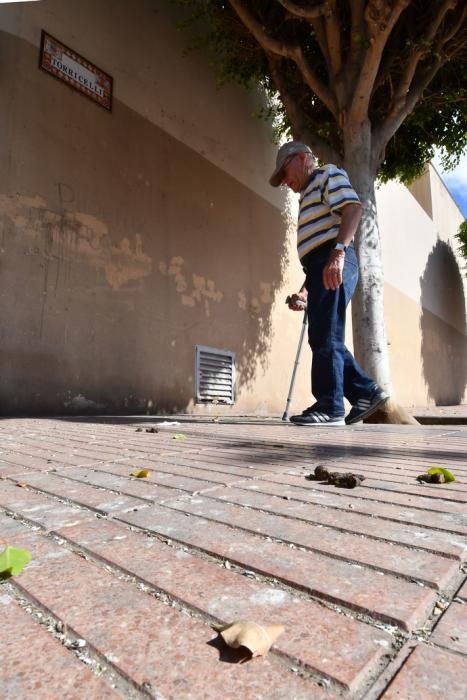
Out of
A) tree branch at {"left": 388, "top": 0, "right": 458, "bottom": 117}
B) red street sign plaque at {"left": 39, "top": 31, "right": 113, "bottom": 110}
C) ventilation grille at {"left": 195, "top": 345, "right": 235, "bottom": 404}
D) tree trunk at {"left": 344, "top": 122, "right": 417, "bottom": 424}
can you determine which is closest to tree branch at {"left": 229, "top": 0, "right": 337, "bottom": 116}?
tree trunk at {"left": 344, "top": 122, "right": 417, "bottom": 424}

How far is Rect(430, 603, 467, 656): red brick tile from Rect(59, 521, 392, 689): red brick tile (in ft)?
0.21

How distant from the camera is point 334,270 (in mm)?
3312

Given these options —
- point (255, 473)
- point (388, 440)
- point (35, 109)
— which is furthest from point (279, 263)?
point (255, 473)

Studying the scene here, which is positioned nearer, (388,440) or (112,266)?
(388,440)

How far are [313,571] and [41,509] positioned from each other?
2.35ft

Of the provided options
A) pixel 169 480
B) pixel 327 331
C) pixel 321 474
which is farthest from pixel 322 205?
pixel 169 480

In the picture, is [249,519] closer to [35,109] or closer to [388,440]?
[388,440]

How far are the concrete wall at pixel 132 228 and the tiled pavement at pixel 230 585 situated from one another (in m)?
3.71

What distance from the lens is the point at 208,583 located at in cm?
77

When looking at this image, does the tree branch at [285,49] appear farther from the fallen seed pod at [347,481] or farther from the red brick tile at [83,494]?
the red brick tile at [83,494]

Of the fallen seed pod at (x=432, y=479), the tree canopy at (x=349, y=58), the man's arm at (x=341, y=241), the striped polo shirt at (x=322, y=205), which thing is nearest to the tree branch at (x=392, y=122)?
the tree canopy at (x=349, y=58)

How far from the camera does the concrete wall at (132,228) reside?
493 centimetres

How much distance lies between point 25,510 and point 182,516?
0.39 meters

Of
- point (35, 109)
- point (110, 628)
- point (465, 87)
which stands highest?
point (465, 87)
